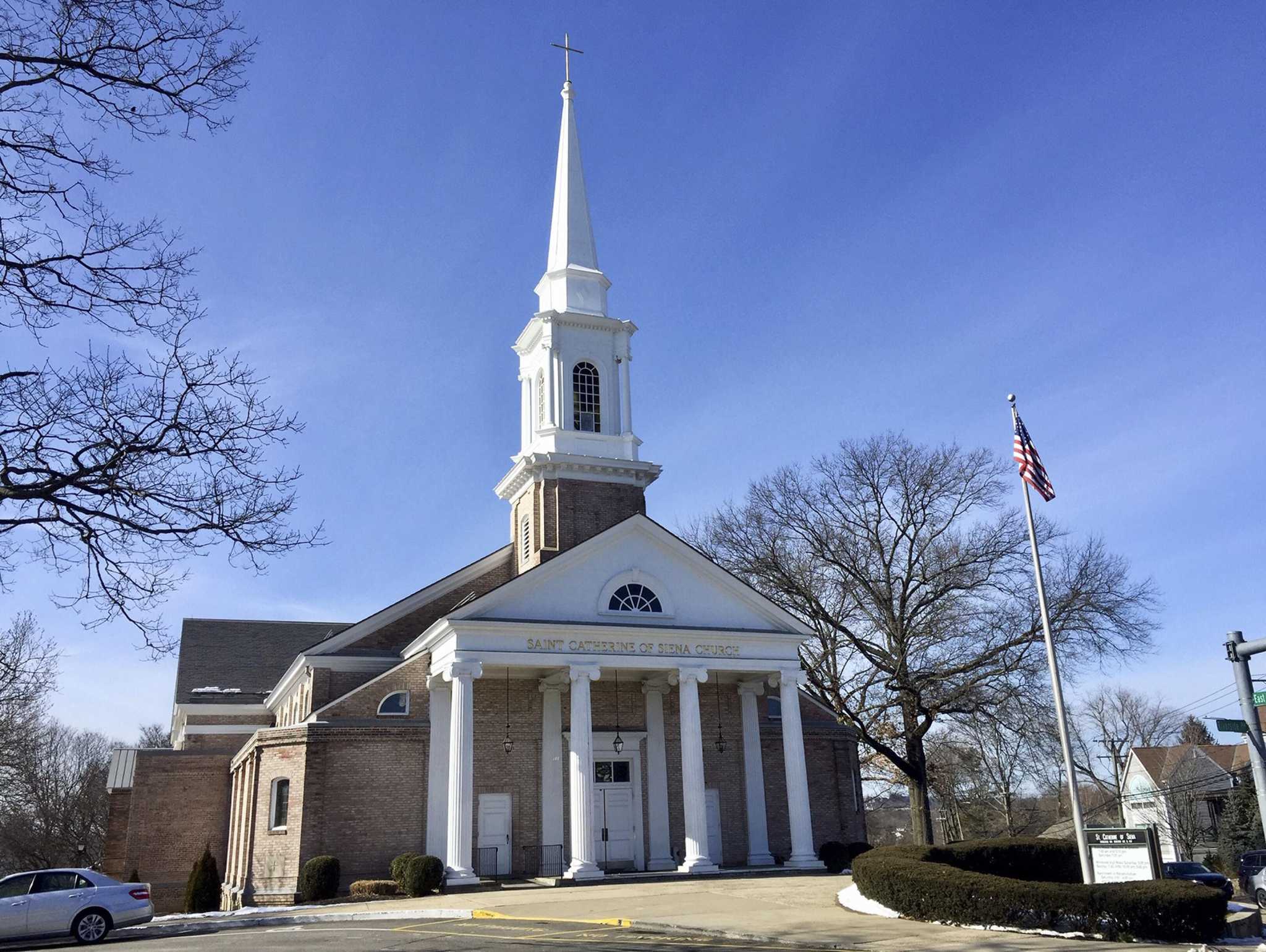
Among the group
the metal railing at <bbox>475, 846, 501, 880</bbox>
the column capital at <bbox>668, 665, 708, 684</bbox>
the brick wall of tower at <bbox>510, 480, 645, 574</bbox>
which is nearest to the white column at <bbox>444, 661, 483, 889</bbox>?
the metal railing at <bbox>475, 846, 501, 880</bbox>

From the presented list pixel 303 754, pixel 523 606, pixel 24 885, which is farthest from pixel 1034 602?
pixel 24 885

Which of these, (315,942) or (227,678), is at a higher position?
(227,678)

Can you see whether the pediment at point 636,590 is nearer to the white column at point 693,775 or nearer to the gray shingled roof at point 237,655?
the white column at point 693,775

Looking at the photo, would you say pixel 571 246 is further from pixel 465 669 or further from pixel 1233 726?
pixel 1233 726

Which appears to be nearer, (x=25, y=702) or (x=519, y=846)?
(x=519, y=846)

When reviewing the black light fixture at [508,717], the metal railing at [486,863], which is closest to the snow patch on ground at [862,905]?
the metal railing at [486,863]

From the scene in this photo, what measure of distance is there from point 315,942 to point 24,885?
6385 millimetres

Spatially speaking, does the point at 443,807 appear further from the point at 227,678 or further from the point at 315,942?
the point at 227,678

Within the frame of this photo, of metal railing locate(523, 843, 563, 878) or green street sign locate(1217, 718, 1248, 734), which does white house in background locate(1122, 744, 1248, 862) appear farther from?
green street sign locate(1217, 718, 1248, 734)

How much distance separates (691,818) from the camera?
28.6 meters

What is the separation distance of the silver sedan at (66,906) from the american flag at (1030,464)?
66.0 ft

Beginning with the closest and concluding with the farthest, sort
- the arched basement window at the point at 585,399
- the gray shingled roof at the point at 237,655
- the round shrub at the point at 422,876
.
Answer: the round shrub at the point at 422,876 < the arched basement window at the point at 585,399 < the gray shingled roof at the point at 237,655

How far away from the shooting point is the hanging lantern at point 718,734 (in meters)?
32.8

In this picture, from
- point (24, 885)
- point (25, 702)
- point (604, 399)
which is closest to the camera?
point (24, 885)
